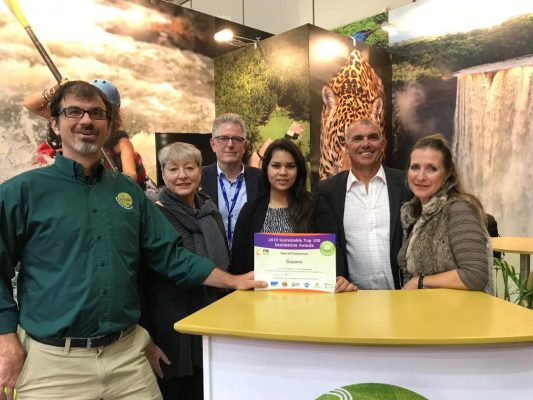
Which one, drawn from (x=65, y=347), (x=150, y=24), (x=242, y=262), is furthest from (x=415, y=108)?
(x=65, y=347)

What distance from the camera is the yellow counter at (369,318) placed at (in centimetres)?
132

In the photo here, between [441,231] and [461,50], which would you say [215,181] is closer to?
[441,231]

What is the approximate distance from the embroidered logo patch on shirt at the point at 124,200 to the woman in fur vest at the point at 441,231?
4.47 ft

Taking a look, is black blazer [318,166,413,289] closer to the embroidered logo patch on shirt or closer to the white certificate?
the white certificate

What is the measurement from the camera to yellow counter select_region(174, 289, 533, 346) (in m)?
1.32

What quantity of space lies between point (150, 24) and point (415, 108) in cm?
429

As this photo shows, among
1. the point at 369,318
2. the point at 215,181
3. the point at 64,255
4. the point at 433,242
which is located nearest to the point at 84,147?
the point at 64,255

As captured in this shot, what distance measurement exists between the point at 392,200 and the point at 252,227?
2.83 feet

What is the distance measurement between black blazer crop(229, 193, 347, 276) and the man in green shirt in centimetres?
70

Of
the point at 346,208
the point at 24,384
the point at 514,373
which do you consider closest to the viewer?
the point at 514,373

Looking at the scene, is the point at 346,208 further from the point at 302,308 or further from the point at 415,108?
the point at 415,108

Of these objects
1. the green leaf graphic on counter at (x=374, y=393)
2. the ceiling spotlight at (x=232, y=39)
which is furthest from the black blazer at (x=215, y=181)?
the ceiling spotlight at (x=232, y=39)

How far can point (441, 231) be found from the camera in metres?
1.95

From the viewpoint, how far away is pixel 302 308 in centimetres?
164
